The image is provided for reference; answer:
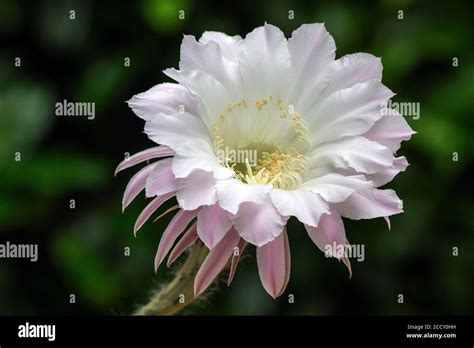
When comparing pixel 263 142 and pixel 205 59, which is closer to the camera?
pixel 205 59

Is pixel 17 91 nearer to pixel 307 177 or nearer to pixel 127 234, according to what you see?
pixel 127 234

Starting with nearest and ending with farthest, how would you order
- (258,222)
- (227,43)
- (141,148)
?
(258,222), (227,43), (141,148)

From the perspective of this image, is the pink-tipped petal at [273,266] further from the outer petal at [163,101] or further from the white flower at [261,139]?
the outer petal at [163,101]

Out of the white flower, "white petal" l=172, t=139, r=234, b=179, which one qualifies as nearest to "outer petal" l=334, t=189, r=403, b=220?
the white flower

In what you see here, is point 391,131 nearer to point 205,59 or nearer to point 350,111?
point 350,111

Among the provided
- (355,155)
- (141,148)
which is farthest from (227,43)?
(141,148)

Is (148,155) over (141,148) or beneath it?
beneath

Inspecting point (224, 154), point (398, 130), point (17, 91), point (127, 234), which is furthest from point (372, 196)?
point (17, 91)
